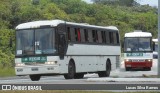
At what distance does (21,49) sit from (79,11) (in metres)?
62.2

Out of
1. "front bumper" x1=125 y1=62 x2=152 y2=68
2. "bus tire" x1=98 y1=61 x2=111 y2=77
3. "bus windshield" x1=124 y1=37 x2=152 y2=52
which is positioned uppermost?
"bus windshield" x1=124 y1=37 x2=152 y2=52

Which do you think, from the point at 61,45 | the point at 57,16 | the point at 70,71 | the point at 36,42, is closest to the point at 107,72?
the point at 70,71

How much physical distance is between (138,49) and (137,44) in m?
0.43

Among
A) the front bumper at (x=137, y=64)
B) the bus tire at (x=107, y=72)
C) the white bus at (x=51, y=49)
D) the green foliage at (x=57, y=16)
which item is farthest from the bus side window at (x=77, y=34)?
the green foliage at (x=57, y=16)

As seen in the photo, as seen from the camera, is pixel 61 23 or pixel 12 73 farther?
pixel 12 73

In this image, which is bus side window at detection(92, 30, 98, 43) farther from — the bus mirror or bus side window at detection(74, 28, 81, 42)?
the bus mirror

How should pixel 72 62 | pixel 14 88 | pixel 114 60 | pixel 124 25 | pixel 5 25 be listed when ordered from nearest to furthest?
1. pixel 14 88
2. pixel 72 62
3. pixel 114 60
4. pixel 5 25
5. pixel 124 25

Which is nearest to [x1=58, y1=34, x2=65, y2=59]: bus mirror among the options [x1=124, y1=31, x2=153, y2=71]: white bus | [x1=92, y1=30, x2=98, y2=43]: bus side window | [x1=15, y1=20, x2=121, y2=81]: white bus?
[x1=15, y1=20, x2=121, y2=81]: white bus

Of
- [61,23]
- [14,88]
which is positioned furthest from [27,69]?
[14,88]

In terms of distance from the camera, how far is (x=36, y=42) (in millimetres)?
27547

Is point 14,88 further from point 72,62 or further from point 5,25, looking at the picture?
point 5,25

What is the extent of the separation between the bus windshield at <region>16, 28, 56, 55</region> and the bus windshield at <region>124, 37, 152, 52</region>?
624 inches

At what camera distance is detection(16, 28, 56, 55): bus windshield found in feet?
89.8

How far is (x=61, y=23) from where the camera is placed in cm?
2830
